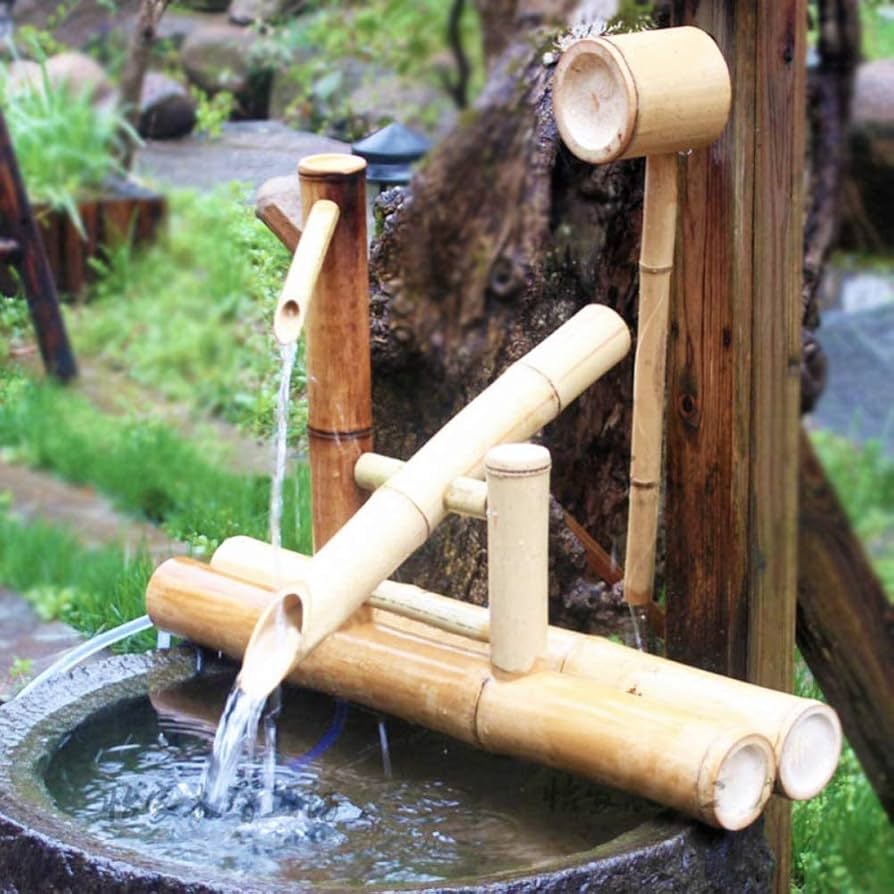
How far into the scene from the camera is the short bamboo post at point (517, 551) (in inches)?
84.0

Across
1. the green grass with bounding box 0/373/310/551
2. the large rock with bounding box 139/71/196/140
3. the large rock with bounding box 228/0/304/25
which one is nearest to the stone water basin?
the green grass with bounding box 0/373/310/551

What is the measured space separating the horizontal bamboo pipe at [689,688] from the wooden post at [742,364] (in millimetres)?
175

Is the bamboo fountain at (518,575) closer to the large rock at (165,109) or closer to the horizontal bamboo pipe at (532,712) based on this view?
the horizontal bamboo pipe at (532,712)

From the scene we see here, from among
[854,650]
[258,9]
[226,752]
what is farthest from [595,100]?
[258,9]

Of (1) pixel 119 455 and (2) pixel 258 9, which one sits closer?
(2) pixel 258 9

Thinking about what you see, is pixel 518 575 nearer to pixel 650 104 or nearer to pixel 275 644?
pixel 275 644

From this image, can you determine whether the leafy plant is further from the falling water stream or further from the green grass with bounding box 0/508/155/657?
the falling water stream

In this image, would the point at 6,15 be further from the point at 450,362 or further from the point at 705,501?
the point at 705,501

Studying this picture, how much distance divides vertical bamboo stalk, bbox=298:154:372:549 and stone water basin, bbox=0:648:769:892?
347mm

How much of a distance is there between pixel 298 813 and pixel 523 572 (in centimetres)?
50

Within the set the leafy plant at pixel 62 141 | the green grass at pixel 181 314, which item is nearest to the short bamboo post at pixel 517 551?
the green grass at pixel 181 314

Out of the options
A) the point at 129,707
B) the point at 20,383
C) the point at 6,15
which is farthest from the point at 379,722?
the point at 6,15

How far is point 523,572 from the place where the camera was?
7.20ft

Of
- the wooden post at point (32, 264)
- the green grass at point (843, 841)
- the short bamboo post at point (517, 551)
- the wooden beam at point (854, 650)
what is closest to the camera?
the wooden beam at point (854, 650)
